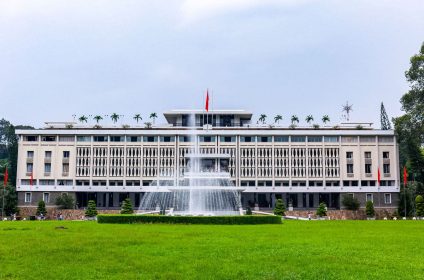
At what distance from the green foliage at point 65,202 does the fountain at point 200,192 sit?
9914mm

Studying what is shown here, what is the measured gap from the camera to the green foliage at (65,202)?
245ft

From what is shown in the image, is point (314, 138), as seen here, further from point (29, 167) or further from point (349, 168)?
point (29, 167)

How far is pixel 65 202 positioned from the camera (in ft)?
245

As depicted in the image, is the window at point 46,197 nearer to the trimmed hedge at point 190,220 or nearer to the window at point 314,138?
the window at point 314,138

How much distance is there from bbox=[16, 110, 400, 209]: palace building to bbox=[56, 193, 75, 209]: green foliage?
3.49 metres

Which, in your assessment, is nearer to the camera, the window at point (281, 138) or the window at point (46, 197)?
the window at point (46, 197)

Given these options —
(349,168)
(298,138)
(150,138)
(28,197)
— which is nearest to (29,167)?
(28,197)

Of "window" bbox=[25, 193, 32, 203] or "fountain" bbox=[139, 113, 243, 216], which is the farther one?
"window" bbox=[25, 193, 32, 203]

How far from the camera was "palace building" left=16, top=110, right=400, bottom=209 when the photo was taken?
262 feet

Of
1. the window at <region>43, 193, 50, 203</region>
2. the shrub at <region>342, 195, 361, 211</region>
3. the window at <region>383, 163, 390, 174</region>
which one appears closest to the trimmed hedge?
the shrub at <region>342, 195, 361, 211</region>

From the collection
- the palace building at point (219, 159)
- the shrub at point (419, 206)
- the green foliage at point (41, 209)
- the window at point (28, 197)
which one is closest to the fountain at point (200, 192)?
the palace building at point (219, 159)

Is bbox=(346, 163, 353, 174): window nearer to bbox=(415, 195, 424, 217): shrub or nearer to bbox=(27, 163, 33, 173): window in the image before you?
bbox=(415, 195, 424, 217): shrub

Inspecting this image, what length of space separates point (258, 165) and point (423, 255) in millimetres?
65319

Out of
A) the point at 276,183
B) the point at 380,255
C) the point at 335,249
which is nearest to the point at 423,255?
the point at 380,255
